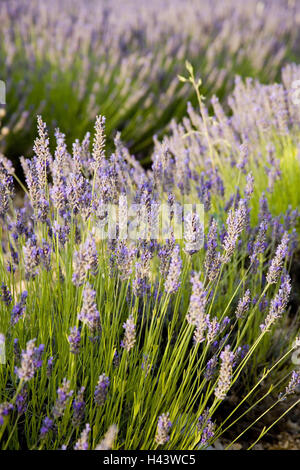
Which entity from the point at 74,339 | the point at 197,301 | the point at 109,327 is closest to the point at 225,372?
the point at 197,301

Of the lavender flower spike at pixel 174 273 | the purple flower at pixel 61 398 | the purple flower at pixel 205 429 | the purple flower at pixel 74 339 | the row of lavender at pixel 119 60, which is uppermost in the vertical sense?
the row of lavender at pixel 119 60

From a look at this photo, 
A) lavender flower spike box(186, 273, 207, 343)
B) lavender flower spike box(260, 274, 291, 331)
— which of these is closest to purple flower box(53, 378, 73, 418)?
lavender flower spike box(186, 273, 207, 343)

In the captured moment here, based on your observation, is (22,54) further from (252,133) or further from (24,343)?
(24,343)

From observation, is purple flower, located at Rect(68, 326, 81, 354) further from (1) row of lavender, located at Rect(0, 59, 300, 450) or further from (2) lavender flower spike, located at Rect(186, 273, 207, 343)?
(2) lavender flower spike, located at Rect(186, 273, 207, 343)

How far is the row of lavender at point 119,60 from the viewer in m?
4.84

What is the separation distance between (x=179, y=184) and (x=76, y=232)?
0.64 metres

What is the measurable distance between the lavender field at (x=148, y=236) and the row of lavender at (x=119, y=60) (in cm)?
3

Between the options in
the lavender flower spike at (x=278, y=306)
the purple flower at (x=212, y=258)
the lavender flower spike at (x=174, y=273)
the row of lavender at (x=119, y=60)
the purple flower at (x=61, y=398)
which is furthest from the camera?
the row of lavender at (x=119, y=60)

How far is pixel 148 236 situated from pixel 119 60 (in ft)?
15.3

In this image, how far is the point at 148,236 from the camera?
1.66m

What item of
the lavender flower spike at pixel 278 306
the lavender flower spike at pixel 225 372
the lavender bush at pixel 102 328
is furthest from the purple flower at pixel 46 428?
the lavender flower spike at pixel 278 306

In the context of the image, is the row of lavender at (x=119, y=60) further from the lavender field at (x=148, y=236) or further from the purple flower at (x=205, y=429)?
the purple flower at (x=205, y=429)

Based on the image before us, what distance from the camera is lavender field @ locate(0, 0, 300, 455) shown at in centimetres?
146

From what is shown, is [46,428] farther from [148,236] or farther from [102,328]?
[148,236]
